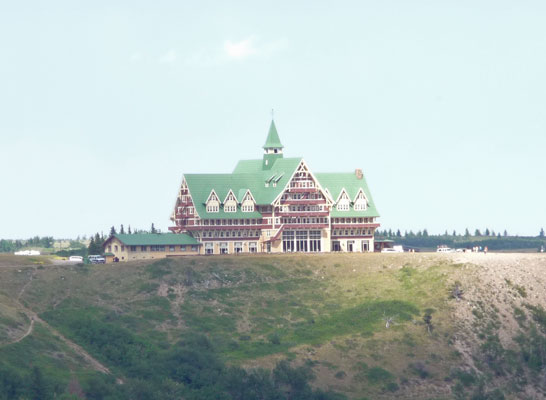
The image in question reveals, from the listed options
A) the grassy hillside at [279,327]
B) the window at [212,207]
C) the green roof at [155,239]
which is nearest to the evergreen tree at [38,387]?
the grassy hillside at [279,327]

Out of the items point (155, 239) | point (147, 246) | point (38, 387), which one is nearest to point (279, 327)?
point (147, 246)

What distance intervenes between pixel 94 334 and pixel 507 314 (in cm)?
6202

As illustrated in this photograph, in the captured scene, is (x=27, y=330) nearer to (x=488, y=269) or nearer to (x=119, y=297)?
(x=119, y=297)

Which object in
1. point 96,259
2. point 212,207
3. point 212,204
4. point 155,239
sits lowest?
point 96,259

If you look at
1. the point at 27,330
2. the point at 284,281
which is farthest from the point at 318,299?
the point at 27,330

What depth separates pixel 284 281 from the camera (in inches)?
7303

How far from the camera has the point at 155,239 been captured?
194 m

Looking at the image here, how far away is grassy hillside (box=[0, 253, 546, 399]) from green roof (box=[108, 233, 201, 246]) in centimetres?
875

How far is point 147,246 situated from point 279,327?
3206cm

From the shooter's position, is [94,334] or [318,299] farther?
[318,299]

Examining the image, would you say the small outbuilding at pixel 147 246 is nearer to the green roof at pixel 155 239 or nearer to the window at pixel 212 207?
the green roof at pixel 155 239

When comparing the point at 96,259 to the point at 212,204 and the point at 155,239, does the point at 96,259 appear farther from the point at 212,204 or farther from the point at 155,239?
the point at 212,204

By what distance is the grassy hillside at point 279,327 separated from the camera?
152 meters

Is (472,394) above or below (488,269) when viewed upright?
below
